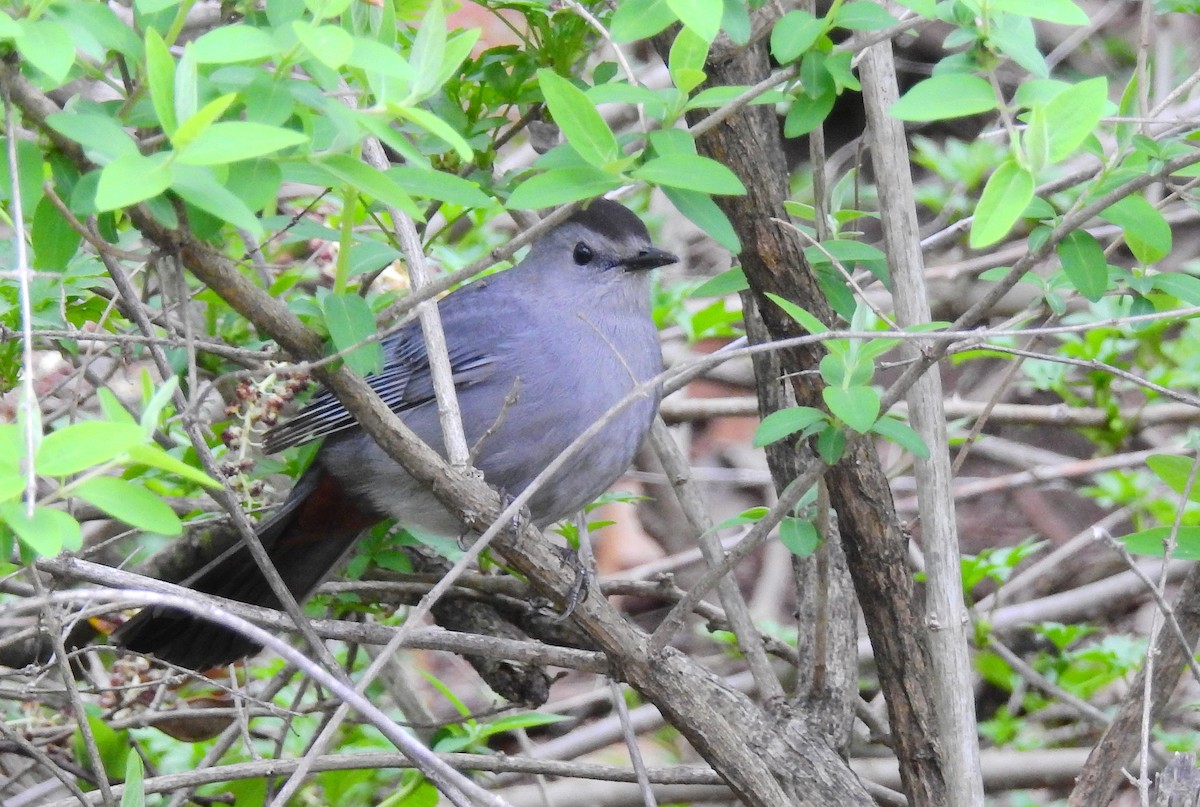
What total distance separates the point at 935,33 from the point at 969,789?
5389mm

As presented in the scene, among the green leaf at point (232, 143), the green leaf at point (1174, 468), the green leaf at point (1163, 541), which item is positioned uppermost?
the green leaf at point (232, 143)

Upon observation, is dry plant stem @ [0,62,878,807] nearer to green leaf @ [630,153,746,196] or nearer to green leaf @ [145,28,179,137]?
green leaf @ [145,28,179,137]

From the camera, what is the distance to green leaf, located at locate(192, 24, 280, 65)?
1415 millimetres

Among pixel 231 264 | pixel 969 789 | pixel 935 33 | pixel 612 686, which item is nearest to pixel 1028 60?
pixel 231 264

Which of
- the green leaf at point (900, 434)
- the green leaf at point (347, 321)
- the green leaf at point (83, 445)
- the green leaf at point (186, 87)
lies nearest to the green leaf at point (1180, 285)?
the green leaf at point (900, 434)

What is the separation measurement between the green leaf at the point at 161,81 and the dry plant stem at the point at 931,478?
1.47m

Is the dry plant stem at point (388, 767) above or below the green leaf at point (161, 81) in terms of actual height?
below

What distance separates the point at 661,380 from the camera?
2113 mm

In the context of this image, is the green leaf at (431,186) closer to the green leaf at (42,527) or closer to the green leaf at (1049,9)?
the green leaf at (42,527)

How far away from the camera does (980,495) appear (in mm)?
5512

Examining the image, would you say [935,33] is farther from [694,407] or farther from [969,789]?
[969,789]

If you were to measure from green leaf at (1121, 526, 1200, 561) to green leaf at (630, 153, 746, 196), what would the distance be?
101cm

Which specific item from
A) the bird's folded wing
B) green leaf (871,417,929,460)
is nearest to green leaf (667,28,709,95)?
green leaf (871,417,929,460)

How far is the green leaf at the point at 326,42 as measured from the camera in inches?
54.6
